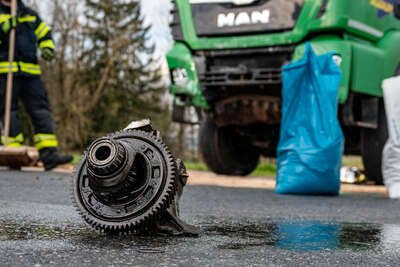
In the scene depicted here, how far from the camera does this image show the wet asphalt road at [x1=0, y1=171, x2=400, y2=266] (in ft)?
5.98

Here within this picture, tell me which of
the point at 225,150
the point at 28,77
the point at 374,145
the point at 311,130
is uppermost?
the point at 28,77

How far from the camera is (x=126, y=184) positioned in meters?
2.21

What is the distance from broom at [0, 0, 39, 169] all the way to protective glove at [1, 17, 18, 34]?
0.13 feet

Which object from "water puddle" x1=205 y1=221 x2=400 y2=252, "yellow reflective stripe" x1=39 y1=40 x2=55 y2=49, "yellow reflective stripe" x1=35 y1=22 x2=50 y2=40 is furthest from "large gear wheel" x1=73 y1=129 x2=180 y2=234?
"yellow reflective stripe" x1=35 y1=22 x2=50 y2=40

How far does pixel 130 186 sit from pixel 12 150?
4.02m

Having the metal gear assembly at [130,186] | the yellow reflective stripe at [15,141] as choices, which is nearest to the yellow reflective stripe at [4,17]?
the yellow reflective stripe at [15,141]

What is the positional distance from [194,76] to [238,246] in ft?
13.7

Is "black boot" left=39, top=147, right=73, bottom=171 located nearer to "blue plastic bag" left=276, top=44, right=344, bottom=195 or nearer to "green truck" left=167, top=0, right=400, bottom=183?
"green truck" left=167, top=0, right=400, bottom=183

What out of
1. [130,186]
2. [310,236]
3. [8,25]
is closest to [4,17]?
[8,25]

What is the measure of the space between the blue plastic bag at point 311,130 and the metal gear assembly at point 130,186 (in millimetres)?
→ 2840

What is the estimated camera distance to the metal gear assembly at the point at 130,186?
2.16 m

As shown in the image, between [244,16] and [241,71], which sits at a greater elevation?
[244,16]

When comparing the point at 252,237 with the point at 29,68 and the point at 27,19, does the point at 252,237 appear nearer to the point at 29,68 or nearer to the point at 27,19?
the point at 29,68

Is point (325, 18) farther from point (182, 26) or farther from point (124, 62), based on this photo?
point (124, 62)
